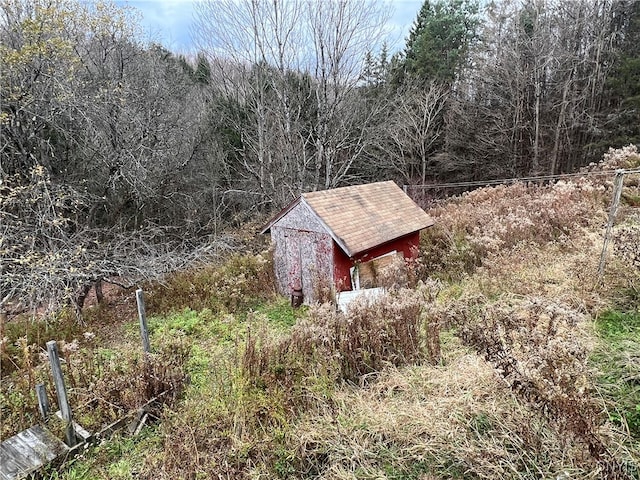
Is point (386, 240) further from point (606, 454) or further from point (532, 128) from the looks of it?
point (532, 128)

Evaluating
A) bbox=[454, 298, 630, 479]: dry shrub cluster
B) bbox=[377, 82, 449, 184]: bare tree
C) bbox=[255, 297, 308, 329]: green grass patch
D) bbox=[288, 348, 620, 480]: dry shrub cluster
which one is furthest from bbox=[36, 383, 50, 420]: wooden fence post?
bbox=[377, 82, 449, 184]: bare tree

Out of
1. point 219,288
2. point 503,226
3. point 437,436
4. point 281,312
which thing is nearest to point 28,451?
point 437,436

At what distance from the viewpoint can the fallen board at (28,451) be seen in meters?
3.26

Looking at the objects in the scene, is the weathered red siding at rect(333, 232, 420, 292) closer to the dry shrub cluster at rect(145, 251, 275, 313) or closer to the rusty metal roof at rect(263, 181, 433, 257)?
the rusty metal roof at rect(263, 181, 433, 257)

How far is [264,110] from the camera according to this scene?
1606 centimetres

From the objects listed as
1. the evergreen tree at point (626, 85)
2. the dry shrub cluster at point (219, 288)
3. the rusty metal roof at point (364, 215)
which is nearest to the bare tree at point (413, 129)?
the evergreen tree at point (626, 85)

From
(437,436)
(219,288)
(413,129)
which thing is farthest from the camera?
(413,129)

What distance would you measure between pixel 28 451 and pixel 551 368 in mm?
4595

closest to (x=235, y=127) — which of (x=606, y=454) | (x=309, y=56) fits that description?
(x=309, y=56)

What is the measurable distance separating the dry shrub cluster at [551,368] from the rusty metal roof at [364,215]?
410 cm

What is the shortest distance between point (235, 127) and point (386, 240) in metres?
11.7

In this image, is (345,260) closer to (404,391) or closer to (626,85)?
(404,391)

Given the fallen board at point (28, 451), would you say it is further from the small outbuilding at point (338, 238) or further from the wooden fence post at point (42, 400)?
the small outbuilding at point (338, 238)

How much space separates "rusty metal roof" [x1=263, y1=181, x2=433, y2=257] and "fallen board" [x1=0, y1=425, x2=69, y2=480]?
5015mm
